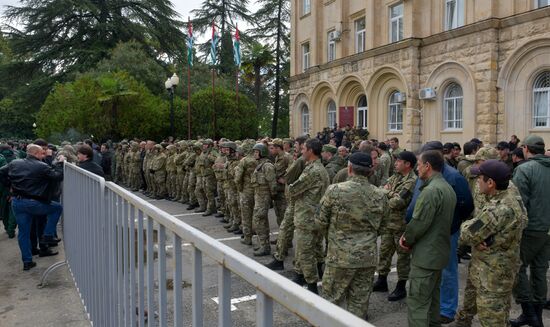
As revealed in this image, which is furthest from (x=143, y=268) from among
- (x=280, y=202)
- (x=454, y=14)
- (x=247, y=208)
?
(x=454, y=14)

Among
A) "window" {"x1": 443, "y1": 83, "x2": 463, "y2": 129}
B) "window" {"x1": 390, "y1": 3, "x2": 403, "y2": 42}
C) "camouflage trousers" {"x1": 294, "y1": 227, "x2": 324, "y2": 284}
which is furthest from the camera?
"window" {"x1": 390, "y1": 3, "x2": 403, "y2": 42}

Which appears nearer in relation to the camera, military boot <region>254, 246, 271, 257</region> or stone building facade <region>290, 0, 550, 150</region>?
military boot <region>254, 246, 271, 257</region>

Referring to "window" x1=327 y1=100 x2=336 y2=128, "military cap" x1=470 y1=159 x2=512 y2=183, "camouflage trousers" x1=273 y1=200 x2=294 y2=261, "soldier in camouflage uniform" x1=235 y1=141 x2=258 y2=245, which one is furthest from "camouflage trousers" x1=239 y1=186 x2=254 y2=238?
"window" x1=327 y1=100 x2=336 y2=128

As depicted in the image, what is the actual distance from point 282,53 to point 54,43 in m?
18.8

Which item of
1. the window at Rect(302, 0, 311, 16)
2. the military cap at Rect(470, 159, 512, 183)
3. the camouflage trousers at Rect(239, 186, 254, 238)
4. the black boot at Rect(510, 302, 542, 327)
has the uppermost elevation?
the window at Rect(302, 0, 311, 16)

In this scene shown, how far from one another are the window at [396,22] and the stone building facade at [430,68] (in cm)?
4

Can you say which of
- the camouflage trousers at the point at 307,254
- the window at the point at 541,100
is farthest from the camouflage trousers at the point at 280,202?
the window at the point at 541,100

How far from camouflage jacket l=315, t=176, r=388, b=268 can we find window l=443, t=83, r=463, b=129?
1468 cm

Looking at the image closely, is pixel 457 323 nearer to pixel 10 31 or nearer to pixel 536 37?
pixel 536 37

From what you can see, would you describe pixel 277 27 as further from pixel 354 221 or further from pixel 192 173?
pixel 354 221

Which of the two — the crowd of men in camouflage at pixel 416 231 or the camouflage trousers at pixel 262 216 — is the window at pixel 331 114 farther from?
the camouflage trousers at pixel 262 216

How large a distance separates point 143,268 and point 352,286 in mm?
2371

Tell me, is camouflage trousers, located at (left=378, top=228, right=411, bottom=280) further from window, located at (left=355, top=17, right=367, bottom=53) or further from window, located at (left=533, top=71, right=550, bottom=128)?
window, located at (left=355, top=17, right=367, bottom=53)

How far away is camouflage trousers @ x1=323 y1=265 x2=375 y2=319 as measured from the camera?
4.45 meters
